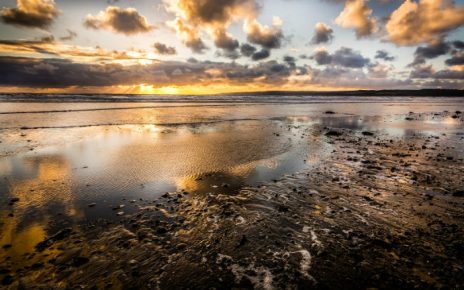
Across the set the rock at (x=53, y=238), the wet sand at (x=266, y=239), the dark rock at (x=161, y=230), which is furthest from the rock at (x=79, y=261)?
the dark rock at (x=161, y=230)

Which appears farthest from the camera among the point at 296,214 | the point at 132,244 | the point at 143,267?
the point at 296,214

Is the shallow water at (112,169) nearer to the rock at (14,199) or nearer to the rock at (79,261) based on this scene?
the rock at (14,199)

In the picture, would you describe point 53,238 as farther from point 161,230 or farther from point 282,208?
point 282,208

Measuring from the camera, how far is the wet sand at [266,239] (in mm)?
4121

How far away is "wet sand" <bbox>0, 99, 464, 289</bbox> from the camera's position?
412 cm

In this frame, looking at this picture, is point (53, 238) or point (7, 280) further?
point (53, 238)

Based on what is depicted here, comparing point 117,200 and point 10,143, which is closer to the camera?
point 117,200

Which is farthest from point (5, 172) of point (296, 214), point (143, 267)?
point (296, 214)

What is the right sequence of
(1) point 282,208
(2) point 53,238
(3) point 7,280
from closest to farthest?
(3) point 7,280 < (2) point 53,238 < (1) point 282,208

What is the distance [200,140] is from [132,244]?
10.9m

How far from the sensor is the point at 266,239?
207 inches

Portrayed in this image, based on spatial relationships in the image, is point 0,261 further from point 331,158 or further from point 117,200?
point 331,158

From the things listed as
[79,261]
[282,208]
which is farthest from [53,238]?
[282,208]

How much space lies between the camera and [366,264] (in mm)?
4461
